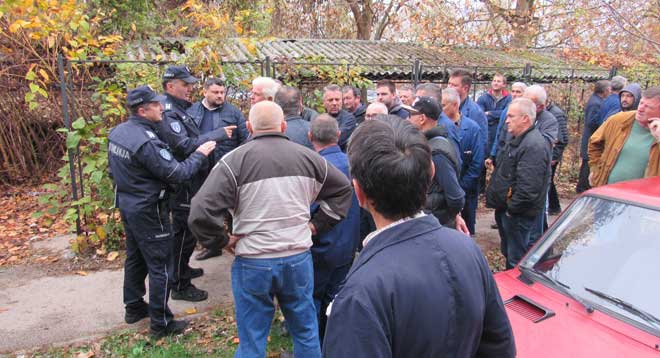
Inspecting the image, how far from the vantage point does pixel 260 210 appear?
2816 mm

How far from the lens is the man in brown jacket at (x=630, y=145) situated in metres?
4.24

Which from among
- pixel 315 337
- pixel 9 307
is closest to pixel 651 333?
pixel 315 337

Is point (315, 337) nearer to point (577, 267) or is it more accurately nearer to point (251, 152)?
point (251, 152)

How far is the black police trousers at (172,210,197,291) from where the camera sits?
434 centimetres

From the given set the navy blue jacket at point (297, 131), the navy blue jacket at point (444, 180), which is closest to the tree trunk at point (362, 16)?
the navy blue jacket at point (297, 131)

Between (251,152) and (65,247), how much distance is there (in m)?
4.43

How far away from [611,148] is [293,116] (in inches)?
128

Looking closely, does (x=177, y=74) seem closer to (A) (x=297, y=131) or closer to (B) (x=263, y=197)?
(A) (x=297, y=131)

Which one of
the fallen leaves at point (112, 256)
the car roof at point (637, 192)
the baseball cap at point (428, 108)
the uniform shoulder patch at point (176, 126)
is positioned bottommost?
the fallen leaves at point (112, 256)

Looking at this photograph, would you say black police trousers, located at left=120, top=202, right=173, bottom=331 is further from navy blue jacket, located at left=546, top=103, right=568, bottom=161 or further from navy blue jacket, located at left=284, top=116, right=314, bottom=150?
navy blue jacket, located at left=546, top=103, right=568, bottom=161

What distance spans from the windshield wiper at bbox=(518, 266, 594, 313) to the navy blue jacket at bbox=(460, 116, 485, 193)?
1.86m

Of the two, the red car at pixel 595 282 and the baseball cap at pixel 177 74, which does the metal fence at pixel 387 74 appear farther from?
the red car at pixel 595 282

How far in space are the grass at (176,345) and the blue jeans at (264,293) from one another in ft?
2.77

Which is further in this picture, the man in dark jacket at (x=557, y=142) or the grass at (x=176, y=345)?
the man in dark jacket at (x=557, y=142)
